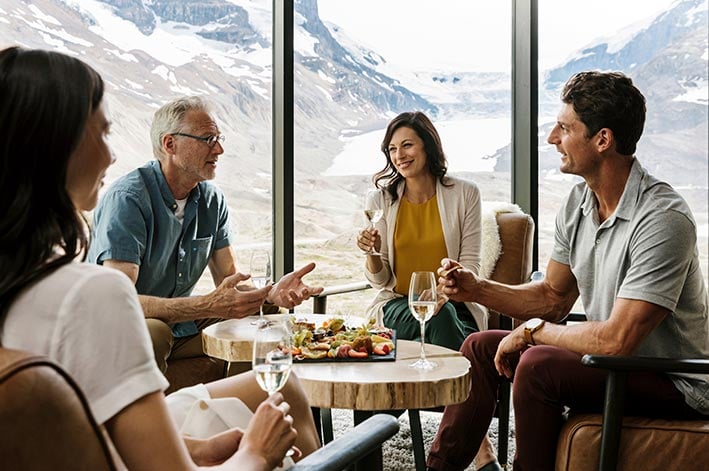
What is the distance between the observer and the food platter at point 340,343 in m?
2.43

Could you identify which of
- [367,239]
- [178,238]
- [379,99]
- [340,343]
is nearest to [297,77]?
[379,99]

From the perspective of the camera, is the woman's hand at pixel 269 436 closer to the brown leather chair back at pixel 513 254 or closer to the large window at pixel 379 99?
the brown leather chair back at pixel 513 254

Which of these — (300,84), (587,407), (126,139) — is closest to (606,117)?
(587,407)

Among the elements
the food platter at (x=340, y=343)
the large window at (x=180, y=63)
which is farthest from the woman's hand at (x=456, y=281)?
the large window at (x=180, y=63)

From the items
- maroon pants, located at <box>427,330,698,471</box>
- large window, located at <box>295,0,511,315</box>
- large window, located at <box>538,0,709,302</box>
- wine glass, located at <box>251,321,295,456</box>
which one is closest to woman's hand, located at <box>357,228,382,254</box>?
maroon pants, located at <box>427,330,698,471</box>

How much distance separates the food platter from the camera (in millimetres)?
2426

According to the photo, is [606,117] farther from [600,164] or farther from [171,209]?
[171,209]

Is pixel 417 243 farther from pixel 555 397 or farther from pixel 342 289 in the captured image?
pixel 555 397

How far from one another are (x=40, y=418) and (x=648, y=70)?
6.34 metres

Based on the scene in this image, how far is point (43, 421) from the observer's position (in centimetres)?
95

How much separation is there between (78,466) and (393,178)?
3.08 meters

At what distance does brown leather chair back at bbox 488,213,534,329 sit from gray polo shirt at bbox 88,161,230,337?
1.33 metres

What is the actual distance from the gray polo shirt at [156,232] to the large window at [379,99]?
226 centimetres

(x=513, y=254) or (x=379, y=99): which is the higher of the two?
(x=379, y=99)
